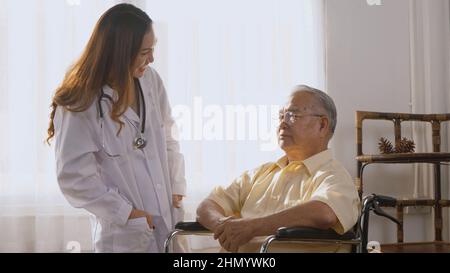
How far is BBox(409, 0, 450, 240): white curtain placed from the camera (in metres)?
3.64

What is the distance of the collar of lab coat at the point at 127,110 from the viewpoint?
2.04m

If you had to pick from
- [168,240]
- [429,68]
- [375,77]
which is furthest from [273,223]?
[429,68]

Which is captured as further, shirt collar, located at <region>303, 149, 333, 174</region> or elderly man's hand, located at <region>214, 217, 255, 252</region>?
shirt collar, located at <region>303, 149, 333, 174</region>

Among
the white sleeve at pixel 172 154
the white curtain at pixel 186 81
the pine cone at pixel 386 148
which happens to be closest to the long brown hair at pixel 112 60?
the white sleeve at pixel 172 154

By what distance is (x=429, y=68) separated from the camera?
3637mm

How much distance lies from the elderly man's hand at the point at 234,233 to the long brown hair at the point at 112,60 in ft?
1.48

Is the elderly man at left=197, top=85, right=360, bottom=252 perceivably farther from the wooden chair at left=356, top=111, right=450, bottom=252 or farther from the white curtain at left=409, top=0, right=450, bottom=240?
the white curtain at left=409, top=0, right=450, bottom=240

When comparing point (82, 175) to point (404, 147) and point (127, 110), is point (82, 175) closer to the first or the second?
point (127, 110)

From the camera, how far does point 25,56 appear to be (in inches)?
132

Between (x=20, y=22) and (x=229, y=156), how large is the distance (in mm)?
1296

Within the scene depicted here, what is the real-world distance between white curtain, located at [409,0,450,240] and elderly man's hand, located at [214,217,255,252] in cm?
198

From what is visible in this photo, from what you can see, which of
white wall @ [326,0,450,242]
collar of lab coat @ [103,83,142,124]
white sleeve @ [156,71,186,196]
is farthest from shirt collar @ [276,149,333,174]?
white wall @ [326,0,450,242]
